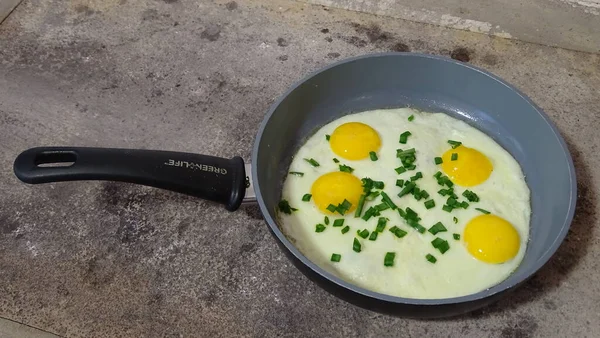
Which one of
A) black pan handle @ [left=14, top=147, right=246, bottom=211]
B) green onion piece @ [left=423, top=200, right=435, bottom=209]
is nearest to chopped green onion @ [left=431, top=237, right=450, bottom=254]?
green onion piece @ [left=423, top=200, right=435, bottom=209]

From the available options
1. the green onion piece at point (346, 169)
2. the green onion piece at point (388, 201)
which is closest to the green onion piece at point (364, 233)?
the green onion piece at point (388, 201)

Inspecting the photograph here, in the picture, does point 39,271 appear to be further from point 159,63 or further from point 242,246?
point 159,63

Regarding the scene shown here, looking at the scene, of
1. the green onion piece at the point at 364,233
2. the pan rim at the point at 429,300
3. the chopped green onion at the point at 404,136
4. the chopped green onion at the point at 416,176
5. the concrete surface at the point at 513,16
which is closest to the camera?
the pan rim at the point at 429,300

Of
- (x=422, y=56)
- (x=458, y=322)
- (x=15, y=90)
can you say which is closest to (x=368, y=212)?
(x=458, y=322)

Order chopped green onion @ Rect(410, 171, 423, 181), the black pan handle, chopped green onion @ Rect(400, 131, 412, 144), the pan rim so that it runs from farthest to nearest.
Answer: chopped green onion @ Rect(400, 131, 412, 144) < chopped green onion @ Rect(410, 171, 423, 181) < the black pan handle < the pan rim

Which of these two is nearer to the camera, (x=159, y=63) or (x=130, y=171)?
(x=130, y=171)

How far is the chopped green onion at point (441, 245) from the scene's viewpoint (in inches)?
62.2

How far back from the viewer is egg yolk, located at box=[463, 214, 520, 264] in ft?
5.14

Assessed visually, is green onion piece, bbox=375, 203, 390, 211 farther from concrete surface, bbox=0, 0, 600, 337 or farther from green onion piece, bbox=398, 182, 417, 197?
concrete surface, bbox=0, 0, 600, 337

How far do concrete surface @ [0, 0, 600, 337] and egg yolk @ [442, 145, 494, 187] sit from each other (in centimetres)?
33


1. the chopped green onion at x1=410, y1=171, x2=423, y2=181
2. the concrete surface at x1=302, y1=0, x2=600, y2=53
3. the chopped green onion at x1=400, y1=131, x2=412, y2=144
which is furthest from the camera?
the concrete surface at x1=302, y1=0, x2=600, y2=53

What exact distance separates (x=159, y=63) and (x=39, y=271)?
0.97 meters

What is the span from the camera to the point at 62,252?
1691mm

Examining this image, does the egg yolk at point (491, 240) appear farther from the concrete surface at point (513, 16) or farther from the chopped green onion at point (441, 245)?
the concrete surface at point (513, 16)
